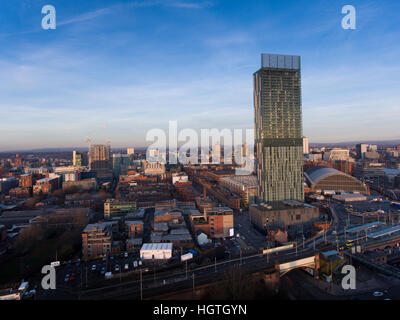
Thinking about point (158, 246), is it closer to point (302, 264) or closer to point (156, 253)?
point (156, 253)

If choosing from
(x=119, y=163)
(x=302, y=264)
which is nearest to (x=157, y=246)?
(x=302, y=264)

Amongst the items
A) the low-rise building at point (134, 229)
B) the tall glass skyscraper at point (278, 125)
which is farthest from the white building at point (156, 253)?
the tall glass skyscraper at point (278, 125)

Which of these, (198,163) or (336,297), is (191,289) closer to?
(336,297)

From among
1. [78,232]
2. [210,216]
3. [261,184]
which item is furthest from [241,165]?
[78,232]

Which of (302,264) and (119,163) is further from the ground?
(119,163)

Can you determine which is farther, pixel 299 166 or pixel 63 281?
pixel 299 166

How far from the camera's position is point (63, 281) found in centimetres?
919

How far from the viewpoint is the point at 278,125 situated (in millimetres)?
19062

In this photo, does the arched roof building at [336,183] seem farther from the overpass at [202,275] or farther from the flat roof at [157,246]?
the flat roof at [157,246]

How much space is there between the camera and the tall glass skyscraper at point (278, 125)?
1886 cm

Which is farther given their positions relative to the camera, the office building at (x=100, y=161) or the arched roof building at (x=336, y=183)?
the office building at (x=100, y=161)
